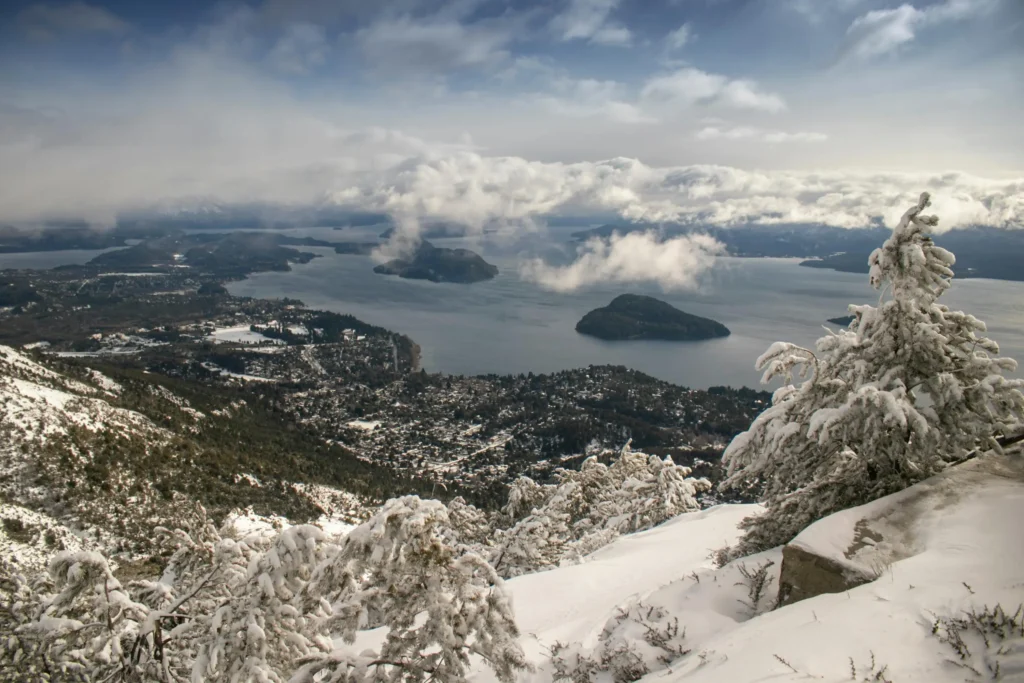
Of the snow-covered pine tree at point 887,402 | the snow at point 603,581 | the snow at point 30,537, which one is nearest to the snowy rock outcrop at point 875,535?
the snow-covered pine tree at point 887,402

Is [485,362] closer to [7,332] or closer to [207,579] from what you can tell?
[207,579]

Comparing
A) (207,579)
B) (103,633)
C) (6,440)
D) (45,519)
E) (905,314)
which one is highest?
(905,314)

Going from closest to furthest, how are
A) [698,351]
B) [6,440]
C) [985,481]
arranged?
[985,481] → [6,440] → [698,351]

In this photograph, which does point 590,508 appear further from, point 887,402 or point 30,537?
point 30,537

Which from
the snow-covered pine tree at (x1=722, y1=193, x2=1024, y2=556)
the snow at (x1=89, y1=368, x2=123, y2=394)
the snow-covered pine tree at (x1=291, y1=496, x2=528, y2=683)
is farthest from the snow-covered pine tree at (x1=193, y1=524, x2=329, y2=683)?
the snow at (x1=89, y1=368, x2=123, y2=394)

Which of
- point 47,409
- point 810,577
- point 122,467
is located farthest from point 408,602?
point 47,409

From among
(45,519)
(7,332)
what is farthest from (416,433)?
(7,332)

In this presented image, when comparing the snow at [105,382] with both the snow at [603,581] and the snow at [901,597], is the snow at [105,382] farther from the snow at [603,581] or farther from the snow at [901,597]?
the snow at [901,597]
